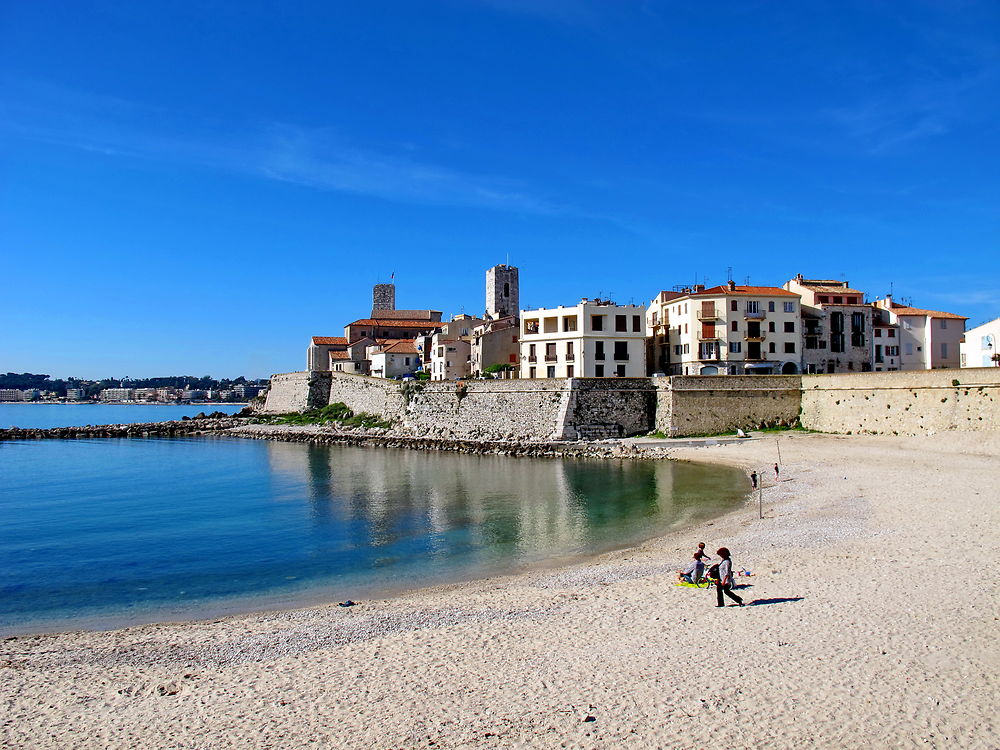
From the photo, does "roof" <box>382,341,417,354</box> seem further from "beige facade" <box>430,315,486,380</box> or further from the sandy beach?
the sandy beach

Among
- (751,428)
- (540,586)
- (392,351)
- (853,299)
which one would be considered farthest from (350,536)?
(392,351)

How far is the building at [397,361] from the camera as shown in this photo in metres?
78.7

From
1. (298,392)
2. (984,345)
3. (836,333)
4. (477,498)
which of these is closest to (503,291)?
(298,392)

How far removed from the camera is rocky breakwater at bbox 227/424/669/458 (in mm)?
43938

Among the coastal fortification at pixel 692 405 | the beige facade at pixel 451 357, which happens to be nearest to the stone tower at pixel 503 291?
the beige facade at pixel 451 357

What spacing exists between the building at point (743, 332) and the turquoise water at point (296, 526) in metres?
17.8

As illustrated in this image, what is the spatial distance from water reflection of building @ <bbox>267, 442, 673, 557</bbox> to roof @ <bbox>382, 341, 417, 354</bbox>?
109ft

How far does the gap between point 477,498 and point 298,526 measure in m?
7.89

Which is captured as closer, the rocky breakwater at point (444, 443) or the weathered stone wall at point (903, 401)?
the weathered stone wall at point (903, 401)

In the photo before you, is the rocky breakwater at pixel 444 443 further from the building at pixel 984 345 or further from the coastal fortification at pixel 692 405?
the building at pixel 984 345

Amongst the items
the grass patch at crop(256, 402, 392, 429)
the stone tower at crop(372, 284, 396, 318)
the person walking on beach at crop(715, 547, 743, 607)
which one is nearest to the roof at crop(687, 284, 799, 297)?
the grass patch at crop(256, 402, 392, 429)

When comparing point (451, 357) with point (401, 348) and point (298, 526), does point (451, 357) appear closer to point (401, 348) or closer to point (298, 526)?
point (401, 348)

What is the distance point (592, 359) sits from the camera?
53875 millimetres

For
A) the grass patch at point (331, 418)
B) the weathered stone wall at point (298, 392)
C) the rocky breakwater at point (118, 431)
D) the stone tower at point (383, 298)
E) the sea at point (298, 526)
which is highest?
the stone tower at point (383, 298)
